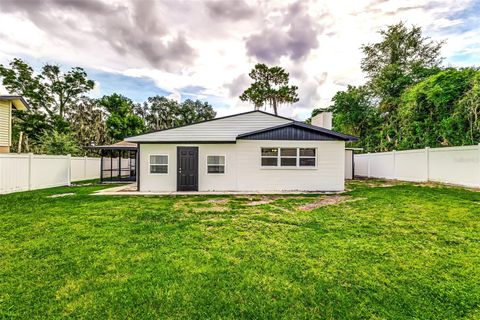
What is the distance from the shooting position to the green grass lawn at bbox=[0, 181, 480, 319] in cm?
254

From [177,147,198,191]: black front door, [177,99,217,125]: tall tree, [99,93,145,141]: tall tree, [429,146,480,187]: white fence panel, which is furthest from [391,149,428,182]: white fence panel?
[177,99,217,125]: tall tree

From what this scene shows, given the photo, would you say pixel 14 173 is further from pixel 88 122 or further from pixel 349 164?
pixel 88 122

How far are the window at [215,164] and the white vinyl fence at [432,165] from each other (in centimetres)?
1067

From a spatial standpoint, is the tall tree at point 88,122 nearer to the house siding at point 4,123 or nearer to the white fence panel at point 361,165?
the house siding at point 4,123

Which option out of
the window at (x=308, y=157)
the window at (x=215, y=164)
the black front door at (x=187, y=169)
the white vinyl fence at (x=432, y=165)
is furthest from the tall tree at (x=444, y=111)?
the black front door at (x=187, y=169)

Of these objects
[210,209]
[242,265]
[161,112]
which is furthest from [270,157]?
[161,112]

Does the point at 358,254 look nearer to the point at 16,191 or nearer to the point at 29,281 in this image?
the point at 29,281

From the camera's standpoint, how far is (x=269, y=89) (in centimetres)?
2827

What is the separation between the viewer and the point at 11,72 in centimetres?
2328

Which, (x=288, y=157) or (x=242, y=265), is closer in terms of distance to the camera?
(x=242, y=265)

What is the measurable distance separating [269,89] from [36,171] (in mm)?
23652

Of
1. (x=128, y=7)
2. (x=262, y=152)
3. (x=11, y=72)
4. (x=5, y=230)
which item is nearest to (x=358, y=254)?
(x=5, y=230)

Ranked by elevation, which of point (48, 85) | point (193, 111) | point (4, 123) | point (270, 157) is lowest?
point (270, 157)

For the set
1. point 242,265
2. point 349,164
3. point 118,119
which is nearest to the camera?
point 242,265
